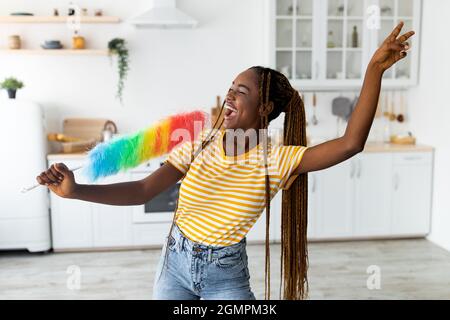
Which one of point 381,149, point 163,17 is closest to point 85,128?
point 163,17

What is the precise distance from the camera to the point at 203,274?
145 cm

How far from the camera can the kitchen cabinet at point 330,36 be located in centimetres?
458

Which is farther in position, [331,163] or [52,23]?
[52,23]

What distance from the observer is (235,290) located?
4.80 feet

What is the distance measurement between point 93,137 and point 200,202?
3.48 metres

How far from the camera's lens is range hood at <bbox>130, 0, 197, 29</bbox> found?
4.34m

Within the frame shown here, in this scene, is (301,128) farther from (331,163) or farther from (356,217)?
(356,217)

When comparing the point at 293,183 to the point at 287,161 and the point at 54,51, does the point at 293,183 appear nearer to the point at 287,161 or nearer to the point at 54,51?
the point at 287,161

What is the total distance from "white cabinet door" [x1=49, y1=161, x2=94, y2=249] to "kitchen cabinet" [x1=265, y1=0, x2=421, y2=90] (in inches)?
78.2

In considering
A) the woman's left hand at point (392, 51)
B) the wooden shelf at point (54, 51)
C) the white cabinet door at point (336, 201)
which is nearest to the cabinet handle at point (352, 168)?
the white cabinet door at point (336, 201)

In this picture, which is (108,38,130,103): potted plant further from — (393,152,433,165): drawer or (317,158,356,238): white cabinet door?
(393,152,433,165): drawer

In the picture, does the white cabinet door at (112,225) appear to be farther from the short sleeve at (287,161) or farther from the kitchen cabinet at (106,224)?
the short sleeve at (287,161)

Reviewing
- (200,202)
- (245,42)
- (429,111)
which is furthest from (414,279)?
(200,202)

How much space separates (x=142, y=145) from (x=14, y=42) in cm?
346
